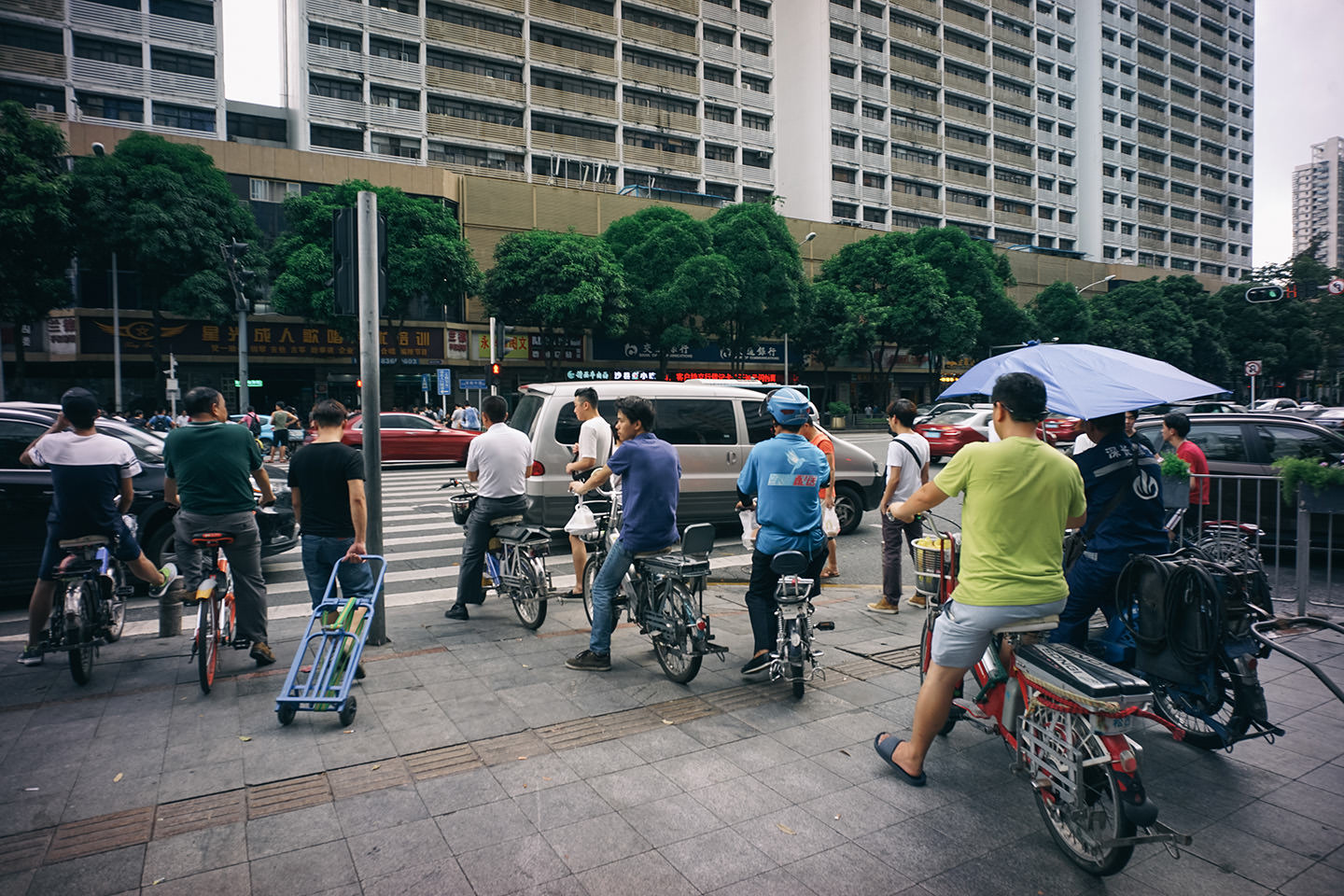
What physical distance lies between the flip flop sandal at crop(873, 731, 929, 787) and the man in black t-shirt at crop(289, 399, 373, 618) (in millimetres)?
3371

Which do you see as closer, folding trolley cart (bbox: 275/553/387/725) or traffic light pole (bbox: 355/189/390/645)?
folding trolley cart (bbox: 275/553/387/725)

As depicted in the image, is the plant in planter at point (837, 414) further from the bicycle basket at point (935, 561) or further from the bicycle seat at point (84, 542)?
the bicycle seat at point (84, 542)

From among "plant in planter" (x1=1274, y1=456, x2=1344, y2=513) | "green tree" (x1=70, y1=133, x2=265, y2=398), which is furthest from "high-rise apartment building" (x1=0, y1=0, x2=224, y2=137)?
"plant in planter" (x1=1274, y1=456, x2=1344, y2=513)

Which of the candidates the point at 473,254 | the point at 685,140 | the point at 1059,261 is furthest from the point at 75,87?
the point at 1059,261

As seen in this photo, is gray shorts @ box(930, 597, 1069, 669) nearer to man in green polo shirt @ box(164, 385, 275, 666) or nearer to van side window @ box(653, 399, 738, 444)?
man in green polo shirt @ box(164, 385, 275, 666)

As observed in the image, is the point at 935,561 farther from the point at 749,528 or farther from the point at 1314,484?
the point at 1314,484

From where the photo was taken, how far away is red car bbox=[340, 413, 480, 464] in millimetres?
20000

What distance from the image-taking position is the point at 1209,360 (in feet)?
173

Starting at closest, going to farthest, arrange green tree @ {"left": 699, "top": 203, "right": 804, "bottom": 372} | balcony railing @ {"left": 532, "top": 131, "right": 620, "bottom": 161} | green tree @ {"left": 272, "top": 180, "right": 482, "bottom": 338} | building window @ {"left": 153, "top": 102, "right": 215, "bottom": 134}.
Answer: green tree @ {"left": 272, "top": 180, "right": 482, "bottom": 338} < building window @ {"left": 153, "top": 102, "right": 215, "bottom": 134} < green tree @ {"left": 699, "top": 203, "right": 804, "bottom": 372} < balcony railing @ {"left": 532, "top": 131, "right": 620, "bottom": 161}

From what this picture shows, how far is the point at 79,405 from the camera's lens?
5.35 meters

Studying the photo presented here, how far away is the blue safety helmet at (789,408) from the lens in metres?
4.84

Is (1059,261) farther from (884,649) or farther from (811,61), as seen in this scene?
(884,649)

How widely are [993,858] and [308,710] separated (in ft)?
11.7

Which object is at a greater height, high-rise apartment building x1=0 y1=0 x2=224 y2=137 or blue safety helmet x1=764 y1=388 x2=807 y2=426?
high-rise apartment building x1=0 y1=0 x2=224 y2=137
